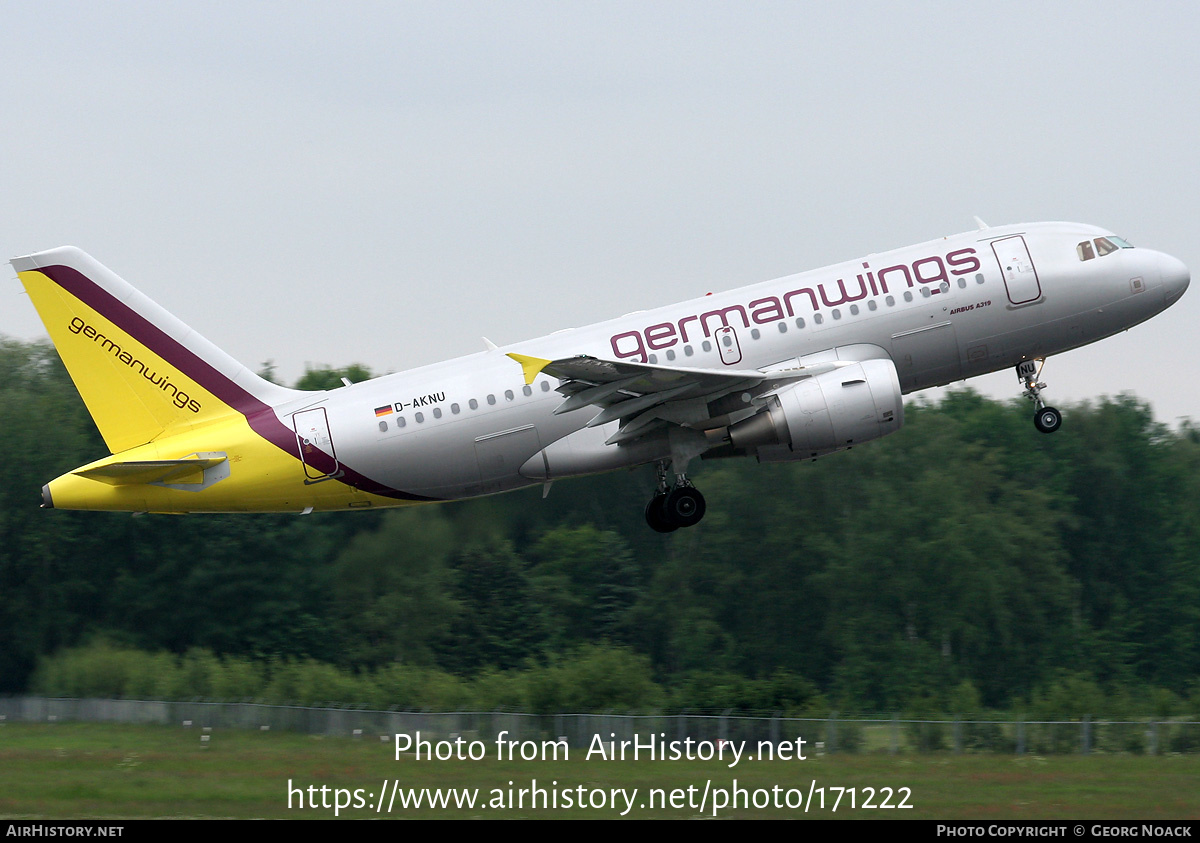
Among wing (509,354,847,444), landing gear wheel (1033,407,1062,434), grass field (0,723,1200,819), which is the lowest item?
grass field (0,723,1200,819)

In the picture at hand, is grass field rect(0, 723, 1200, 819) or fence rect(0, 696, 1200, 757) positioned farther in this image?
fence rect(0, 696, 1200, 757)

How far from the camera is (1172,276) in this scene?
3291 centimetres

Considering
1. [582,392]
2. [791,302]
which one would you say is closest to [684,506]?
[582,392]

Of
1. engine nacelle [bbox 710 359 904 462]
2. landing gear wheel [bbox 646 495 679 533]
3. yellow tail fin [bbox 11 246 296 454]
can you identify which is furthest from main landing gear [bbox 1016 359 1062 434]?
yellow tail fin [bbox 11 246 296 454]

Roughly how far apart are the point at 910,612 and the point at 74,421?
142 feet

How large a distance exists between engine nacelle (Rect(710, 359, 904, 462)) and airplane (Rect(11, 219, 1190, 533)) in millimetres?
72

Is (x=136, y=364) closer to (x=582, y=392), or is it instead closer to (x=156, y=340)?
(x=156, y=340)

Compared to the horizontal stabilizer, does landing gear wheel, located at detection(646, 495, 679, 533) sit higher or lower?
lower

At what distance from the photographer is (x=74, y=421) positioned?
233 ft

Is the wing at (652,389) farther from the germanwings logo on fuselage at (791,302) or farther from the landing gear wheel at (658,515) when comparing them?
the landing gear wheel at (658,515)

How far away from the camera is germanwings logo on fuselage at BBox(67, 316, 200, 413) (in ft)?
107

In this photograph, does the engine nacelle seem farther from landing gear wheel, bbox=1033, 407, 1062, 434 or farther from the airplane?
landing gear wheel, bbox=1033, 407, 1062, 434

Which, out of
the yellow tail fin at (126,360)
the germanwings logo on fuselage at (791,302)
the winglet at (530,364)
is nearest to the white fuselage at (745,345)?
the germanwings logo on fuselage at (791,302)
